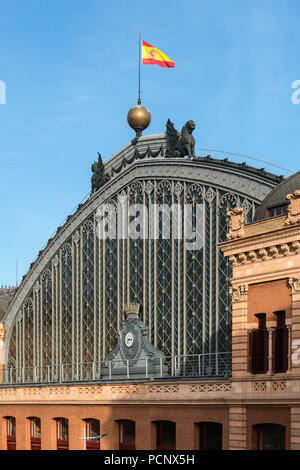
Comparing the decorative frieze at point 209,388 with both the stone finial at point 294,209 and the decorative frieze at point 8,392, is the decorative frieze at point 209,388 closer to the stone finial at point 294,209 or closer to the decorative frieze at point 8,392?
the stone finial at point 294,209

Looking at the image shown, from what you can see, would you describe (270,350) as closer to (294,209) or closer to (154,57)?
(294,209)

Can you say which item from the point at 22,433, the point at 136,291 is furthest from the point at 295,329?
the point at 22,433

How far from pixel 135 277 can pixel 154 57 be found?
15.6 meters

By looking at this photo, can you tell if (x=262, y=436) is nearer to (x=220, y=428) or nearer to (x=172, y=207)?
(x=220, y=428)

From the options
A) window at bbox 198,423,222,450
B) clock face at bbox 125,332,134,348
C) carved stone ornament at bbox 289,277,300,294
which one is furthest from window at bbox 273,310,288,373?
clock face at bbox 125,332,134,348

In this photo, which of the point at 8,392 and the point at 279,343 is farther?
the point at 8,392

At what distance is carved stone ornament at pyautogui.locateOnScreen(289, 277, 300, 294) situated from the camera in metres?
30.4

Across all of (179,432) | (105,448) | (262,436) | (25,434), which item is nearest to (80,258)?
(25,434)

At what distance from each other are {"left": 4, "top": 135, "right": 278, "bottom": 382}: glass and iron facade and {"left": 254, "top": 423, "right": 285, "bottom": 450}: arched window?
7.42 m

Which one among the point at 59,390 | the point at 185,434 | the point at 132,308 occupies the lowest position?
the point at 185,434

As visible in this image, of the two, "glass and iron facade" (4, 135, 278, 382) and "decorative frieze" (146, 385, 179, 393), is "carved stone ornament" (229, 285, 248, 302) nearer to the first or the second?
"decorative frieze" (146, 385, 179, 393)

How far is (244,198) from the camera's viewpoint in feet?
145

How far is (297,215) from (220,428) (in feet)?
36.4

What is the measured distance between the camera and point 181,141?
50.8 meters
